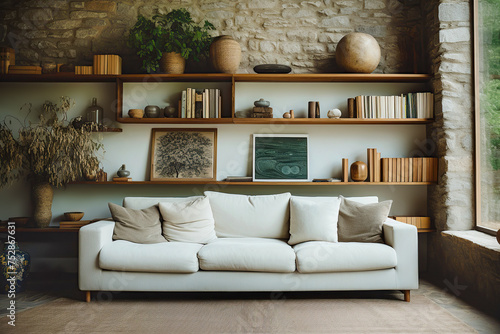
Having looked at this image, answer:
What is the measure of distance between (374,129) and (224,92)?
1672 millimetres

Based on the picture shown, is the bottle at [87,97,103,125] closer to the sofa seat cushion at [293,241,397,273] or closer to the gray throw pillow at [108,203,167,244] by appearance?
the gray throw pillow at [108,203,167,244]

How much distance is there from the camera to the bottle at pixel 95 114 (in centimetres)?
400

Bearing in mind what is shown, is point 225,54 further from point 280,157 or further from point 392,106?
point 392,106

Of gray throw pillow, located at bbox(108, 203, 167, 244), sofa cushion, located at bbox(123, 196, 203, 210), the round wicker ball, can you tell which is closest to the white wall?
the round wicker ball

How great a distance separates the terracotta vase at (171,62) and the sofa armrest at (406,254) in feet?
8.39

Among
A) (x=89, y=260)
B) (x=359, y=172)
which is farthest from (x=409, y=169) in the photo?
(x=89, y=260)

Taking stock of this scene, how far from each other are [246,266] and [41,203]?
2.24 meters

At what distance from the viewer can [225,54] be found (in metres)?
3.88

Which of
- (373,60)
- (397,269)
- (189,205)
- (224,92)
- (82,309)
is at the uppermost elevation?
(373,60)

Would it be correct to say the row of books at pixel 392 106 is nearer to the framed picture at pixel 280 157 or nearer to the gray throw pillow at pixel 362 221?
the framed picture at pixel 280 157

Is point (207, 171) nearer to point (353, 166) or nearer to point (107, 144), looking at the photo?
point (107, 144)

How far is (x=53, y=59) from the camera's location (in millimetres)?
4176

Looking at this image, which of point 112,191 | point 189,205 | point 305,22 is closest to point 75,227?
point 112,191

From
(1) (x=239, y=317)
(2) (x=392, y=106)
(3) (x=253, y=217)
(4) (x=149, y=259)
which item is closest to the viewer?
(1) (x=239, y=317)
